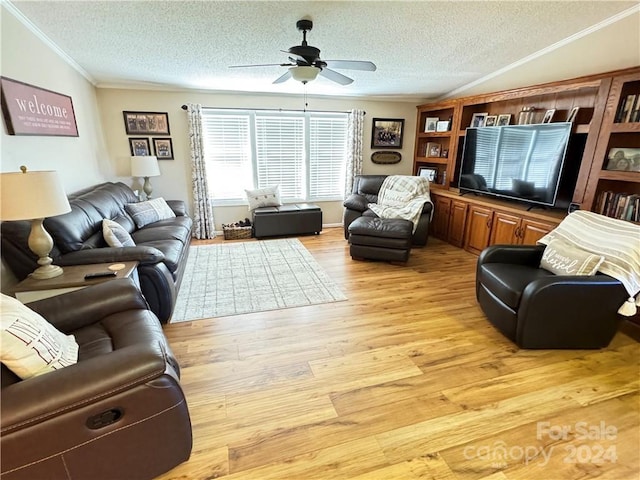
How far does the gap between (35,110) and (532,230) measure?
492 centimetres

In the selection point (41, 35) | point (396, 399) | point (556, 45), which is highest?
point (556, 45)

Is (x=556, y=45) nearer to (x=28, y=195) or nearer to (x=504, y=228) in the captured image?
(x=504, y=228)

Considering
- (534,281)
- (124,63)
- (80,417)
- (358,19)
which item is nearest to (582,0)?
(358,19)

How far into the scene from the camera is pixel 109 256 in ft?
7.80

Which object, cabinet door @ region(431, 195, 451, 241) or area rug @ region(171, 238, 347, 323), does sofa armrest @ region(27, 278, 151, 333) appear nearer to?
area rug @ region(171, 238, 347, 323)

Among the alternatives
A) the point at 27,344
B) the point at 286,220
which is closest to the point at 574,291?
the point at 27,344

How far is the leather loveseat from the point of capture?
2129 mm

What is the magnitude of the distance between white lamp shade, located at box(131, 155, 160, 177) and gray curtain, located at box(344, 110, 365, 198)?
123 inches

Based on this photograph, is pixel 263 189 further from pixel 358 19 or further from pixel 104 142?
pixel 358 19

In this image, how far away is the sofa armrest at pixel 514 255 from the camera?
270 centimetres

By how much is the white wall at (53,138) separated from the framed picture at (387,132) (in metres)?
4.26

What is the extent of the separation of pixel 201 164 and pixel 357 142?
2654mm

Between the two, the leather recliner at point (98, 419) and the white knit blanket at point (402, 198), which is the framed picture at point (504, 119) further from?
the leather recliner at point (98, 419)

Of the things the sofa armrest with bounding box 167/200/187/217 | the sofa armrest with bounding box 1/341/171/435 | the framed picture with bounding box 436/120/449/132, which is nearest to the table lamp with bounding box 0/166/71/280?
the sofa armrest with bounding box 1/341/171/435
